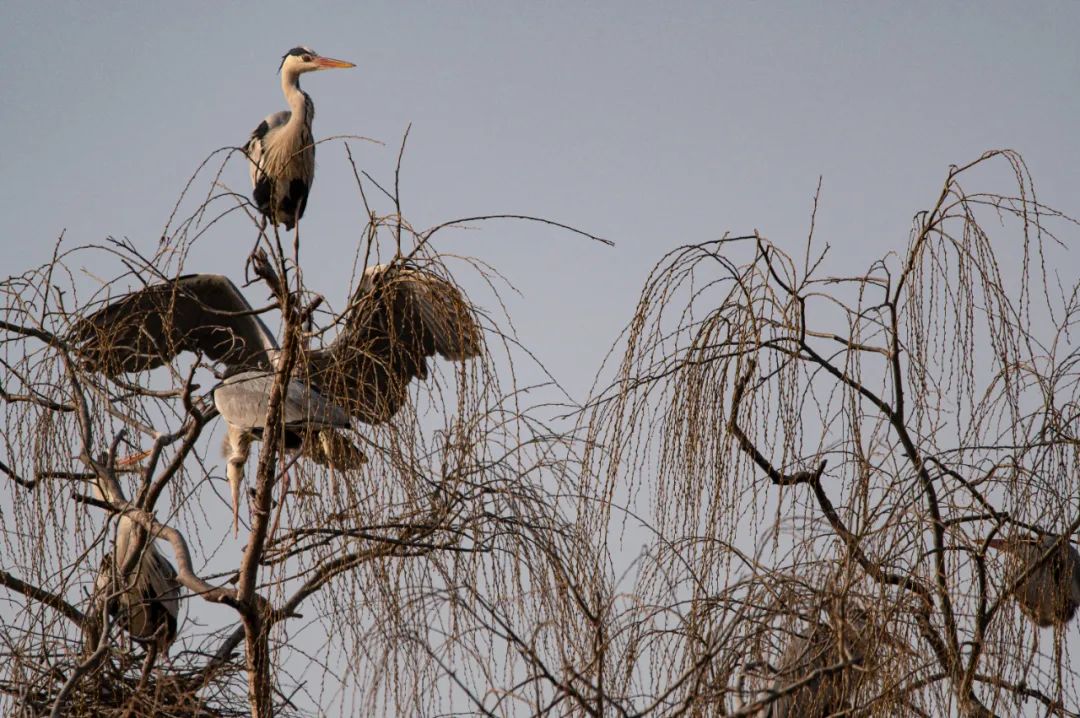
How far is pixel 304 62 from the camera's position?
8602mm

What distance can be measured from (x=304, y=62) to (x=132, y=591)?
5.21 metres

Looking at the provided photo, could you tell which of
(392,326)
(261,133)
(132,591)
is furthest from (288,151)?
(392,326)

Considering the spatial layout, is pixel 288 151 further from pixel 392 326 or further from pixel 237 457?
pixel 392 326

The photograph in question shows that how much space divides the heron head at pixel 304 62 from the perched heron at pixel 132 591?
423 cm

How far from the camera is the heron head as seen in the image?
8578 mm

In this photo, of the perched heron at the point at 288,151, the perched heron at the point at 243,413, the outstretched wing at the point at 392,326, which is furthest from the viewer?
the perched heron at the point at 288,151

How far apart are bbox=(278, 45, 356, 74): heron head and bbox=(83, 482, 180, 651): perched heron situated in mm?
4234

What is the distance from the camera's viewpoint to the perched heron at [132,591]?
280 centimetres

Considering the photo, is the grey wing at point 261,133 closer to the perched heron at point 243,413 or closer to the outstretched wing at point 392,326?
the perched heron at point 243,413

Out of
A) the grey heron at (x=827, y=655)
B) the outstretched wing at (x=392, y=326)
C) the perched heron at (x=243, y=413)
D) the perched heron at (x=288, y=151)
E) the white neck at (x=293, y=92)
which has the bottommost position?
the grey heron at (x=827, y=655)

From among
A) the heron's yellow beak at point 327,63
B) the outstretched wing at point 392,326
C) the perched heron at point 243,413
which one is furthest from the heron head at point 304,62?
the outstretched wing at point 392,326

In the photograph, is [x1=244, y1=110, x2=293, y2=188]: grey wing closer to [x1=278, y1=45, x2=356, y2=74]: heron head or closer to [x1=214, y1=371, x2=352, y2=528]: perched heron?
[x1=278, y1=45, x2=356, y2=74]: heron head

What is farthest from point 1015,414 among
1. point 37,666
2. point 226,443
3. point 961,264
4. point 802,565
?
point 226,443

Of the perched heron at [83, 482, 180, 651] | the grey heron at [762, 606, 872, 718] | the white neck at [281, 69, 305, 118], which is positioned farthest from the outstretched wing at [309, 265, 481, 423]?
the white neck at [281, 69, 305, 118]
